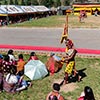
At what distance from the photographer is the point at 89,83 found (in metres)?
12.3

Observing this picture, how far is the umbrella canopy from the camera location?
41.6 ft

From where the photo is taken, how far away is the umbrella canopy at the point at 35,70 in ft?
41.6

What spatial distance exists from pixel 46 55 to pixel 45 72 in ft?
13.4

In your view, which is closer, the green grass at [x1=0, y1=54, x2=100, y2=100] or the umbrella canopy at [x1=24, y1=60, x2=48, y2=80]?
the green grass at [x1=0, y1=54, x2=100, y2=100]

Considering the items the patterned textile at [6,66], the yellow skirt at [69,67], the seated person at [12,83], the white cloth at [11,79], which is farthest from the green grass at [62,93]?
the patterned textile at [6,66]

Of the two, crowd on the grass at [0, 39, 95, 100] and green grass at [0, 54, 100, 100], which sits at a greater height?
crowd on the grass at [0, 39, 95, 100]

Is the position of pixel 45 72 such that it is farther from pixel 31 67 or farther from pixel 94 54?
pixel 94 54

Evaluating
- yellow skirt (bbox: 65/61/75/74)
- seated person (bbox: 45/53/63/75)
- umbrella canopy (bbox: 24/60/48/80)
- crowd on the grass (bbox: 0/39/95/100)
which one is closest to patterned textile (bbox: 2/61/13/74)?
crowd on the grass (bbox: 0/39/95/100)

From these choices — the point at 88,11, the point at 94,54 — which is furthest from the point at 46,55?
the point at 88,11

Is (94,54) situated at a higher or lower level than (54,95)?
lower

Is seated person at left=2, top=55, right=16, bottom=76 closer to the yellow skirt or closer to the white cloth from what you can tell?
the white cloth

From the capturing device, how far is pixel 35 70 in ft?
41.7

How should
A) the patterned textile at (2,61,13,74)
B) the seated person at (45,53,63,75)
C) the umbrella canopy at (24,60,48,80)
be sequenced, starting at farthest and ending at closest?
the seated person at (45,53,63,75)
the patterned textile at (2,61,13,74)
the umbrella canopy at (24,60,48,80)

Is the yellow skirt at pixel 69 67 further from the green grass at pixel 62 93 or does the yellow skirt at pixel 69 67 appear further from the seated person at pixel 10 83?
the seated person at pixel 10 83
